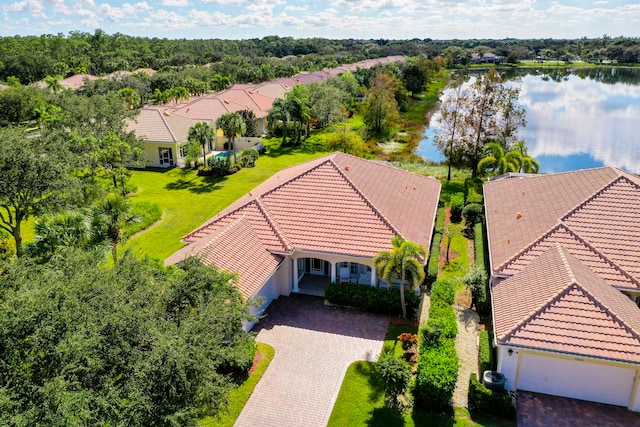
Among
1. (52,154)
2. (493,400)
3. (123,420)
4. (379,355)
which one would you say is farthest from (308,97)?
(123,420)

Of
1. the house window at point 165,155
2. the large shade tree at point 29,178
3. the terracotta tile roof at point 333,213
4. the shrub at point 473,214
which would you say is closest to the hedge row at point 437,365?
the terracotta tile roof at point 333,213

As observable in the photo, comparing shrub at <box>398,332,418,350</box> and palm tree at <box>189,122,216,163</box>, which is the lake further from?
shrub at <box>398,332,418,350</box>

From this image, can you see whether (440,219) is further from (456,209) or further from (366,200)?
(366,200)

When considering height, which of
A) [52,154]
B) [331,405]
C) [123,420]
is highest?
[52,154]

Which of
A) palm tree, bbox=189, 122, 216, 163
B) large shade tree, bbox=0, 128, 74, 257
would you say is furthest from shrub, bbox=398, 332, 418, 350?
palm tree, bbox=189, 122, 216, 163

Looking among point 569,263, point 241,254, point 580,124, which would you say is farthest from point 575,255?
point 580,124

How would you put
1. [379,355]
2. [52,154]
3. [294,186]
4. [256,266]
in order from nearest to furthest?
[379,355], [256,266], [52,154], [294,186]

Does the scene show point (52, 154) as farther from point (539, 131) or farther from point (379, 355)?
point (539, 131)
